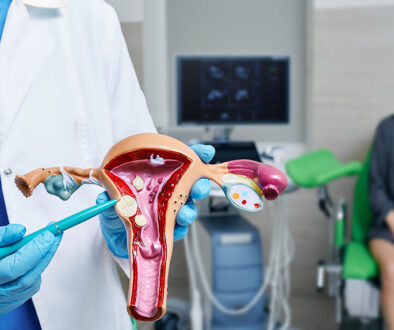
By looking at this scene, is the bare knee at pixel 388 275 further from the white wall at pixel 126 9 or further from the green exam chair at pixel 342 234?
the white wall at pixel 126 9

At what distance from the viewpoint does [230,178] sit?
1.59ft

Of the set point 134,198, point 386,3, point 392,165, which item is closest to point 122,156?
point 134,198

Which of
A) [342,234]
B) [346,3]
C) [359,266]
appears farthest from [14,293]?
[346,3]

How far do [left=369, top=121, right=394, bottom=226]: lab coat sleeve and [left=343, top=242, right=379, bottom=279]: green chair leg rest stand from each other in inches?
6.8

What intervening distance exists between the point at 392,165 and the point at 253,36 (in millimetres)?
1019

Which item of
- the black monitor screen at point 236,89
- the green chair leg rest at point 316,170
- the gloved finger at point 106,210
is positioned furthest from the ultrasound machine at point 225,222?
the gloved finger at point 106,210

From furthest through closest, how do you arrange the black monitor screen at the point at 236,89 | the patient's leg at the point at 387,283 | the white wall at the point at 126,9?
the black monitor screen at the point at 236,89 < the patient's leg at the point at 387,283 < the white wall at the point at 126,9

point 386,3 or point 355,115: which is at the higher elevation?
point 386,3

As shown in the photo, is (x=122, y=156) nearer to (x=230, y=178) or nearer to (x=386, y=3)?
(x=230, y=178)

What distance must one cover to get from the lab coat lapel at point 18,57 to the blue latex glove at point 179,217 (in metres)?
0.19

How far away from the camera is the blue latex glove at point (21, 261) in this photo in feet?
1.54

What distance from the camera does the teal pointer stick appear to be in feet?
1.45

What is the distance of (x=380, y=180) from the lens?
6.05ft

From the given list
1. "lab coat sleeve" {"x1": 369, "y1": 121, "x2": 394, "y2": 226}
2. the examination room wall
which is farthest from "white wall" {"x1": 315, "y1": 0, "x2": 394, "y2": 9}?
"lab coat sleeve" {"x1": 369, "y1": 121, "x2": 394, "y2": 226}
